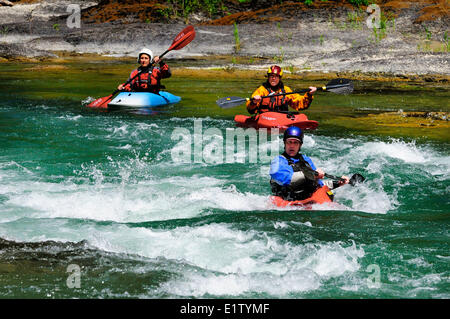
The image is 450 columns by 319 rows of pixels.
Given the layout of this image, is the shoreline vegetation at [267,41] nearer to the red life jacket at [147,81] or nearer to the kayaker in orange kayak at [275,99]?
the kayaker in orange kayak at [275,99]

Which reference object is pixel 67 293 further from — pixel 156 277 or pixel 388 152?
pixel 388 152

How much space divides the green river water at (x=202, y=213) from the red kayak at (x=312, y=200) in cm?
10

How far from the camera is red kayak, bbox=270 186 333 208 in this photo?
632 cm

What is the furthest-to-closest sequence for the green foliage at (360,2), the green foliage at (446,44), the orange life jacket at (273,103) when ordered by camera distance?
the green foliage at (360,2)
the green foliage at (446,44)
the orange life jacket at (273,103)

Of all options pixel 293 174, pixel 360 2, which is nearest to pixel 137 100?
pixel 293 174

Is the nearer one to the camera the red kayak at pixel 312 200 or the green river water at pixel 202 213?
the green river water at pixel 202 213

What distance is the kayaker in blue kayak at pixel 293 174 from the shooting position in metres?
6.26

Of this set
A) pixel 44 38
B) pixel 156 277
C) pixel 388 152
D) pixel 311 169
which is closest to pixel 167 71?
pixel 388 152

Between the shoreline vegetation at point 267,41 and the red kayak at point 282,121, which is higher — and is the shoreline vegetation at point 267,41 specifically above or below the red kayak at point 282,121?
above

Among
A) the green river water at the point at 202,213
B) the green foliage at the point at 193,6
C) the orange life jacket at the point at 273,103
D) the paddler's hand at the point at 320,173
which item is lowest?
the green river water at the point at 202,213

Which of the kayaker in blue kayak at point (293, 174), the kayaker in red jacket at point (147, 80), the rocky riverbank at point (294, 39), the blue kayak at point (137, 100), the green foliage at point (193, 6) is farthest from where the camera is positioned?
the green foliage at point (193, 6)

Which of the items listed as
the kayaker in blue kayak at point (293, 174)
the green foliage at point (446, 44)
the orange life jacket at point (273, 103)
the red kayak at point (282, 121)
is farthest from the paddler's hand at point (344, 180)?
the green foliage at point (446, 44)

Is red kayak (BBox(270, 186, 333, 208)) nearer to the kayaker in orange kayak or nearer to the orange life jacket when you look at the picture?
the kayaker in orange kayak

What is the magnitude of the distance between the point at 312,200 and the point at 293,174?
356 mm
